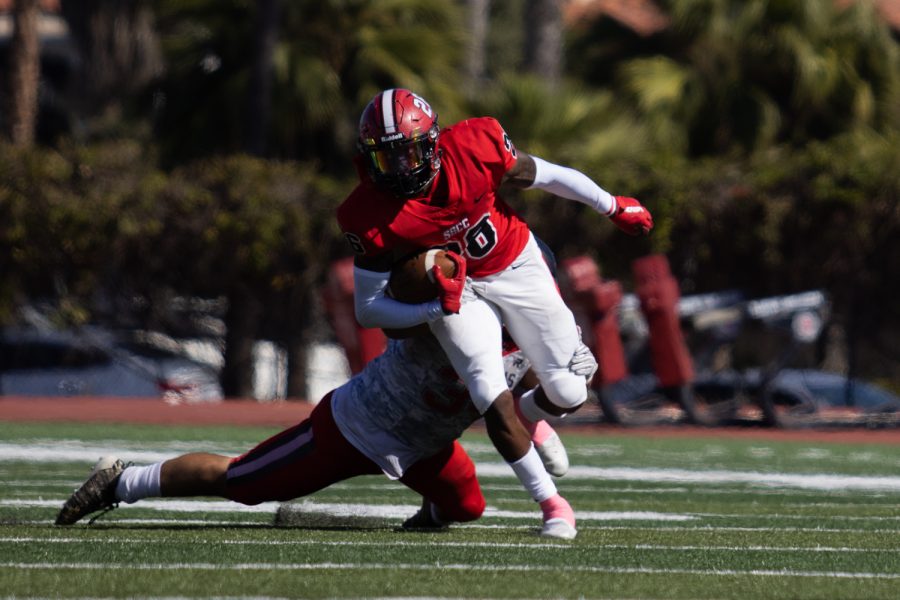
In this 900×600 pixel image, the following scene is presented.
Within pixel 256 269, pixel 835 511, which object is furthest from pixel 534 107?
pixel 835 511

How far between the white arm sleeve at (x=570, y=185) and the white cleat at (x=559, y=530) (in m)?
1.27

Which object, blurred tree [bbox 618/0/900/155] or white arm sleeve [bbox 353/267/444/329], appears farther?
blurred tree [bbox 618/0/900/155]

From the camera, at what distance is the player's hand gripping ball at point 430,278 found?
5492 mm

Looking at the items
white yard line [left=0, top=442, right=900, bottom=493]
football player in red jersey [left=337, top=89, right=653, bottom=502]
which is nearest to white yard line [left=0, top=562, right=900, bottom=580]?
football player in red jersey [left=337, top=89, right=653, bottom=502]

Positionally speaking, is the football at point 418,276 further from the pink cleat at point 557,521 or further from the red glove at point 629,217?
the red glove at point 629,217

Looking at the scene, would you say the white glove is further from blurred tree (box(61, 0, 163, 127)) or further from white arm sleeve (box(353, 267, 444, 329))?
blurred tree (box(61, 0, 163, 127))

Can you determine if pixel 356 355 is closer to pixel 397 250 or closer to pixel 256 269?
pixel 256 269

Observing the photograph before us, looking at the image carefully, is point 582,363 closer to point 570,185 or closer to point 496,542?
point 570,185

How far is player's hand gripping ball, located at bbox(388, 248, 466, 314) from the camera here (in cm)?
549

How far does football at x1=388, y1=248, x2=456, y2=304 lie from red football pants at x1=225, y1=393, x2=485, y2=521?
0.53m

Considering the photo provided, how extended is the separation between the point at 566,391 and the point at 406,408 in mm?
615

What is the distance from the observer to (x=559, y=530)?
220 inches

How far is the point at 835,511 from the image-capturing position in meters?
6.93

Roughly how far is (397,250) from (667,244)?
11105 mm
